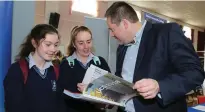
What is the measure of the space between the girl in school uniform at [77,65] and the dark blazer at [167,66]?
2.44 ft

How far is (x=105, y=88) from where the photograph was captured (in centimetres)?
113

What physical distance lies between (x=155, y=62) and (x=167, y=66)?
68 millimetres

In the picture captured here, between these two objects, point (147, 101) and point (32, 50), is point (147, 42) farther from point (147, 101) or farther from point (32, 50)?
point (32, 50)

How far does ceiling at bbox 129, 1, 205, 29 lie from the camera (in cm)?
654

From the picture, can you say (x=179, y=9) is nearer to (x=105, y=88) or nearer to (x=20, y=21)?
(x=20, y=21)

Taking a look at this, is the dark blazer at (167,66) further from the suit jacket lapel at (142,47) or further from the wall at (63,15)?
the wall at (63,15)

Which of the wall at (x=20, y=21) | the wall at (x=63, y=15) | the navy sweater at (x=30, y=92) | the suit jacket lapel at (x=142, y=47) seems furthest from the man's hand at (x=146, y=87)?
the wall at (x=63, y=15)

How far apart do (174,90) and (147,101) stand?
20 cm

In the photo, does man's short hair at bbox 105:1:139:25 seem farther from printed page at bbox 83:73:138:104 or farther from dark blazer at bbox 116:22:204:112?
printed page at bbox 83:73:138:104

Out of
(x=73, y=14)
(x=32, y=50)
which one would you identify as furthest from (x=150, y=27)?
(x=73, y=14)

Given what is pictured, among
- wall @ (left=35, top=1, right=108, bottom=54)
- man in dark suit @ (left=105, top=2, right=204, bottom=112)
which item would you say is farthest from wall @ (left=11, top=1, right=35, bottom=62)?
wall @ (left=35, top=1, right=108, bottom=54)

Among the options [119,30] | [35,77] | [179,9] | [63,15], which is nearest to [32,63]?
[35,77]

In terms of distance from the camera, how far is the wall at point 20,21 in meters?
1.73

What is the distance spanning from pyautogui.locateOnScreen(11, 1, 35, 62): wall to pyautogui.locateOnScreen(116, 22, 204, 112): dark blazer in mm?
943
